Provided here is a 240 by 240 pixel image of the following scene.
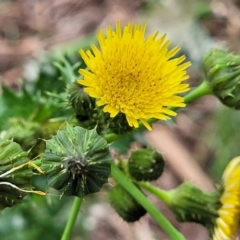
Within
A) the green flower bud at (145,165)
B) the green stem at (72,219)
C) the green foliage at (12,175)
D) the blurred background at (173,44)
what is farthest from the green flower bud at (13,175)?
the blurred background at (173,44)

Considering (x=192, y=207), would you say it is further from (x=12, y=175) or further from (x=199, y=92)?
(x=12, y=175)

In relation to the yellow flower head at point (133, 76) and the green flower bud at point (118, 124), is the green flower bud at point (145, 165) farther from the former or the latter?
the yellow flower head at point (133, 76)

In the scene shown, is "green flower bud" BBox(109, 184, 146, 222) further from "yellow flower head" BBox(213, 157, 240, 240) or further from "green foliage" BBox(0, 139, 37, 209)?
"green foliage" BBox(0, 139, 37, 209)

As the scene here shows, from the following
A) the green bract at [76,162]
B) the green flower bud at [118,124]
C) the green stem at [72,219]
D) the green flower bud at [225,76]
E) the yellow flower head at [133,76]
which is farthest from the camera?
the green flower bud at [225,76]

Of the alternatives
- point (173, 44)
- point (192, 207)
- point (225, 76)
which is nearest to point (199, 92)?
point (225, 76)

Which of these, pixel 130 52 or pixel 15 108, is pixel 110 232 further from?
pixel 130 52

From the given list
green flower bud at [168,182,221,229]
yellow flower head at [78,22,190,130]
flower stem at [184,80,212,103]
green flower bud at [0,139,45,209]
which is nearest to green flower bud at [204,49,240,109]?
flower stem at [184,80,212,103]
